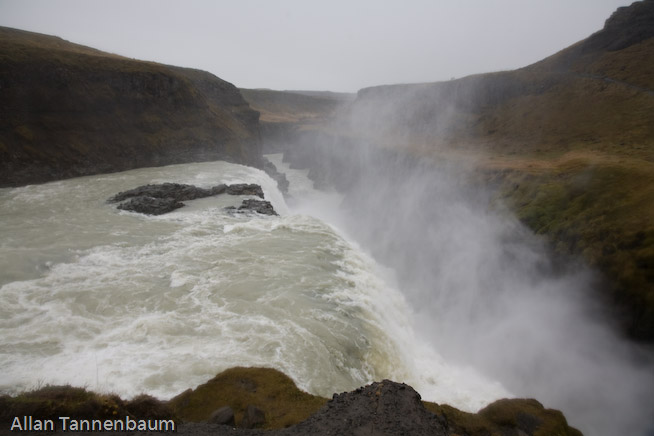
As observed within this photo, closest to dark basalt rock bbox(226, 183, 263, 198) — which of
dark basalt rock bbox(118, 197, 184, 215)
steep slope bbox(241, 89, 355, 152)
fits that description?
dark basalt rock bbox(118, 197, 184, 215)

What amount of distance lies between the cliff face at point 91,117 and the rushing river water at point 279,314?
809 centimetres

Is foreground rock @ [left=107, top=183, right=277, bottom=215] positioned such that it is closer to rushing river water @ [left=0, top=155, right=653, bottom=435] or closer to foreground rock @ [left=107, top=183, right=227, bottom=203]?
foreground rock @ [left=107, top=183, right=227, bottom=203]

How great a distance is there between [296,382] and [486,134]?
125 feet

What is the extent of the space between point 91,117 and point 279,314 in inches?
1353

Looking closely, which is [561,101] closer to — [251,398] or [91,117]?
[251,398]

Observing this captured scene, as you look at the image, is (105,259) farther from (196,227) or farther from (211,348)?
(211,348)

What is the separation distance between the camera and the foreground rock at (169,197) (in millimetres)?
22281

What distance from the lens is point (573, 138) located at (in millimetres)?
29734

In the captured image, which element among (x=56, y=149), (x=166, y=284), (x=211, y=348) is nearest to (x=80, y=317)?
(x=166, y=284)

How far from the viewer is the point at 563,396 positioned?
13.2 meters

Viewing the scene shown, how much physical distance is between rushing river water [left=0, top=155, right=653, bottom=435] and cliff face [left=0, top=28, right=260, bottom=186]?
319 inches

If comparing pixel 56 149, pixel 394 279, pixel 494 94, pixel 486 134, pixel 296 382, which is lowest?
pixel 394 279

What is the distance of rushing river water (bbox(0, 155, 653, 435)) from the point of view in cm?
952

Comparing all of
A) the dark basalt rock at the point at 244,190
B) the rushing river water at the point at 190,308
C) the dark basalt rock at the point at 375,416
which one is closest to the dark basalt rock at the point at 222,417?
the dark basalt rock at the point at 375,416
